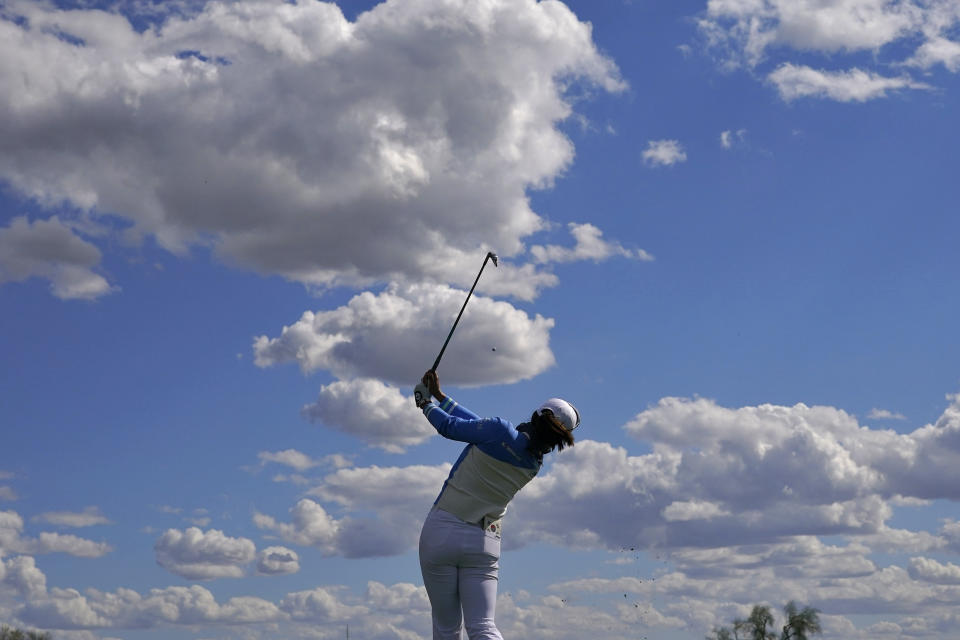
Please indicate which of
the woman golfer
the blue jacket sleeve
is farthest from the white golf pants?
the blue jacket sleeve

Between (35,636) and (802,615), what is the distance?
5238cm

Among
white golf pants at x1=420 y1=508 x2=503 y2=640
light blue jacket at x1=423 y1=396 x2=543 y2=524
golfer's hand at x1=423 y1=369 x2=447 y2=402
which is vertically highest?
golfer's hand at x1=423 y1=369 x2=447 y2=402

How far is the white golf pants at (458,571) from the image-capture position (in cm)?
934

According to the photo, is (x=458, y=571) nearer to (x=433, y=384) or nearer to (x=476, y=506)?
(x=476, y=506)

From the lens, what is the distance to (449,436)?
9.45m

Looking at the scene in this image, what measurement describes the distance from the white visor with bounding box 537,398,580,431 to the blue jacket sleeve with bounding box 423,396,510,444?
1.11ft

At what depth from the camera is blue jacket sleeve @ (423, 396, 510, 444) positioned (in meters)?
A: 9.30

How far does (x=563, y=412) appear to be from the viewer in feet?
30.3

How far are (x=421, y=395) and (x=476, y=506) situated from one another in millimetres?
1049

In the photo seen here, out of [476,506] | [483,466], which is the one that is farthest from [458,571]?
[483,466]

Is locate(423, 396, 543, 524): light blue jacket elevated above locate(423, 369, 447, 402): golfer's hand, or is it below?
below

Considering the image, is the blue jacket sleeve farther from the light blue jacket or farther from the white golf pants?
the white golf pants

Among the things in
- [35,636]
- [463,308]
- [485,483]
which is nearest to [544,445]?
[485,483]

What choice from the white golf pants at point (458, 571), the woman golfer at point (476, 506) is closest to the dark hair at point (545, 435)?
the woman golfer at point (476, 506)
